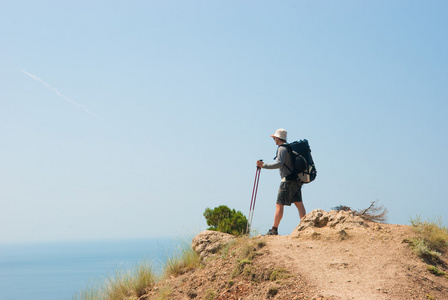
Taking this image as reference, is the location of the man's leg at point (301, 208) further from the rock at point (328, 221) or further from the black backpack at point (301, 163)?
the black backpack at point (301, 163)

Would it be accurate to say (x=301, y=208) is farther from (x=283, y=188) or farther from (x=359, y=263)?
(x=359, y=263)

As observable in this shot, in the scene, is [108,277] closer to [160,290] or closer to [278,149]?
[160,290]

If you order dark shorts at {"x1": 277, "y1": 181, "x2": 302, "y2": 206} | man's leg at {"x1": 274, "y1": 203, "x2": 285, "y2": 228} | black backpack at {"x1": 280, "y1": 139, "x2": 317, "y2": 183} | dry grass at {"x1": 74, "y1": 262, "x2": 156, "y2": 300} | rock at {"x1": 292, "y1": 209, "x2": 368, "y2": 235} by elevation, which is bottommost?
dry grass at {"x1": 74, "y1": 262, "x2": 156, "y2": 300}

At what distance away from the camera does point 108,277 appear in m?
11.6

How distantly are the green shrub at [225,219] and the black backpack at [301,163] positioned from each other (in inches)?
115

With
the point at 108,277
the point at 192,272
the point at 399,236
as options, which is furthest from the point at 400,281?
the point at 108,277

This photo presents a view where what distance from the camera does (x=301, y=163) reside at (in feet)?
34.3

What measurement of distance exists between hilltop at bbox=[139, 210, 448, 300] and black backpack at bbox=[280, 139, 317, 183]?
1080 mm

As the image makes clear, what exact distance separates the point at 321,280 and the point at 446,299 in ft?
7.27

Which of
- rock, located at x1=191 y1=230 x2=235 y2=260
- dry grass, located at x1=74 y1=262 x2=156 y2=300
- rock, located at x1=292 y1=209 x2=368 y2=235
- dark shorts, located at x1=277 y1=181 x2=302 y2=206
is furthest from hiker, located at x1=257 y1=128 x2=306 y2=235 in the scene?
dry grass, located at x1=74 y1=262 x2=156 y2=300

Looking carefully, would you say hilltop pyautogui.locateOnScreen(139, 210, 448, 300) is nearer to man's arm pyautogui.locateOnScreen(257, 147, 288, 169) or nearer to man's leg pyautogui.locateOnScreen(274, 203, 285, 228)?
man's leg pyautogui.locateOnScreen(274, 203, 285, 228)

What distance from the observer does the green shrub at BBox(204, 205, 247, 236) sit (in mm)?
12633

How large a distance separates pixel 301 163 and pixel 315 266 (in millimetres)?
2890

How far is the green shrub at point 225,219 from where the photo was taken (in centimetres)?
1263
